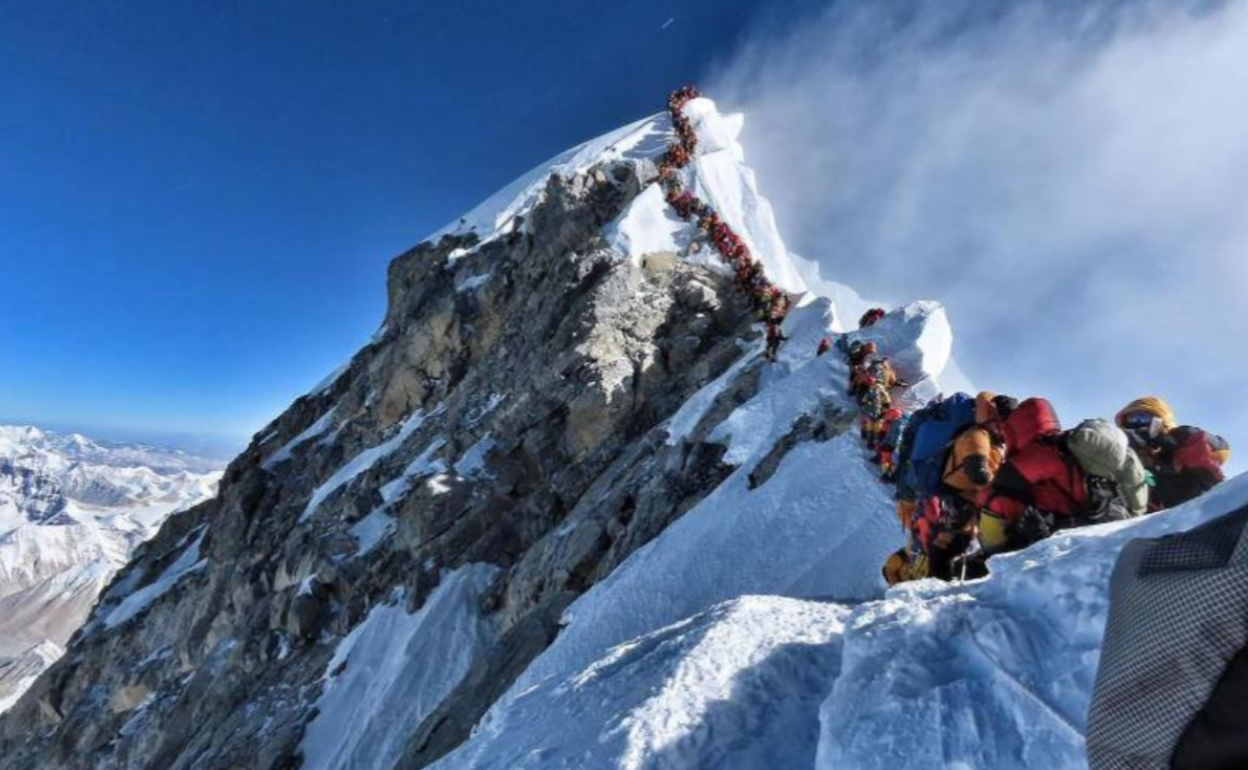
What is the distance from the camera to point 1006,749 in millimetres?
3822

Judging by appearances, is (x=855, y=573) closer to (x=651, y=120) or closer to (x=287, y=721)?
(x=287, y=721)

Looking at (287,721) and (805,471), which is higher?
(805,471)

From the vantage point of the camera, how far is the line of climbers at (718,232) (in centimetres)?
2311

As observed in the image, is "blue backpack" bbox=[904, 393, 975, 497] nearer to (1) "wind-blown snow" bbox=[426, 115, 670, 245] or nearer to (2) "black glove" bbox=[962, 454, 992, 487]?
(2) "black glove" bbox=[962, 454, 992, 487]

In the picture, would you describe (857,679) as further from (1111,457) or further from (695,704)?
(1111,457)

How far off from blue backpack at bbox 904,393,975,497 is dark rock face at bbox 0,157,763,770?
237 inches

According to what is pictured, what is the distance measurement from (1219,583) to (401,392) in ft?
126

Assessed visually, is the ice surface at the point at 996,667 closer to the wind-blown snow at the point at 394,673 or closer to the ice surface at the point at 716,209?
the wind-blown snow at the point at 394,673

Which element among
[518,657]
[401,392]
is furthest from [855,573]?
[401,392]

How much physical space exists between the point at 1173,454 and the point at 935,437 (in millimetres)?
2597

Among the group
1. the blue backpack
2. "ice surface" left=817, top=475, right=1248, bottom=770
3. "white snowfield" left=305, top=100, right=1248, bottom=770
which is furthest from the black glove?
"ice surface" left=817, top=475, right=1248, bottom=770

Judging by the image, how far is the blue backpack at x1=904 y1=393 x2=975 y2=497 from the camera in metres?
7.39

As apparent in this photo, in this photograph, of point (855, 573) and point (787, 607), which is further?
point (855, 573)

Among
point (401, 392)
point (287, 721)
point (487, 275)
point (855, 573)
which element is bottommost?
point (287, 721)
